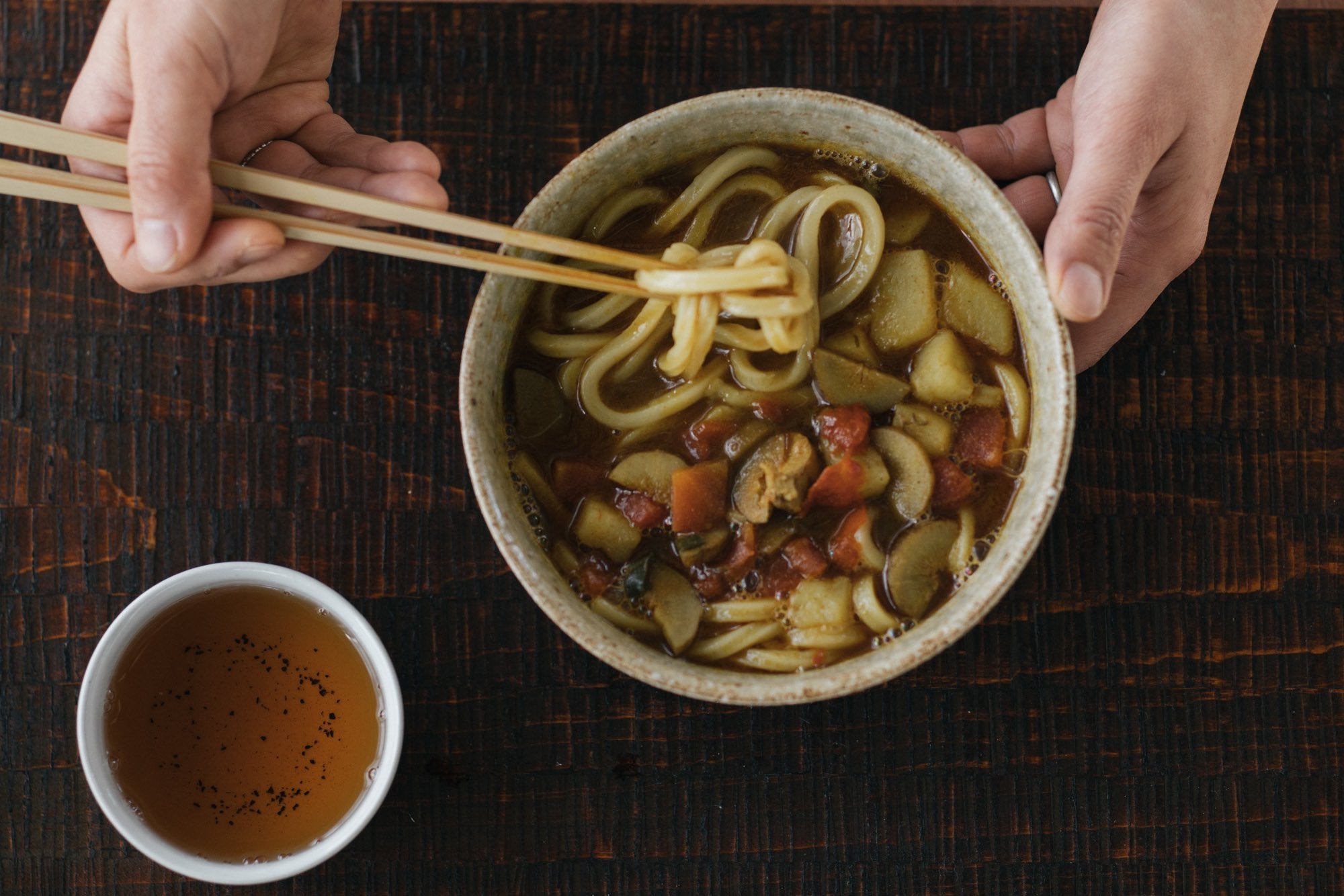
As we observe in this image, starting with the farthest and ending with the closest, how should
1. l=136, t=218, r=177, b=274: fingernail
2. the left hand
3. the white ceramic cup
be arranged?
1. the white ceramic cup
2. the left hand
3. l=136, t=218, r=177, b=274: fingernail

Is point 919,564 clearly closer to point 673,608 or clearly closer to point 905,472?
point 905,472

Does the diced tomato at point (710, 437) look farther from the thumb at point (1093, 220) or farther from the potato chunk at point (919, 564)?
the thumb at point (1093, 220)

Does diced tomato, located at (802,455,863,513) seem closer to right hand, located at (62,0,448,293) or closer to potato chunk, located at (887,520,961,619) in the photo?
potato chunk, located at (887,520,961,619)

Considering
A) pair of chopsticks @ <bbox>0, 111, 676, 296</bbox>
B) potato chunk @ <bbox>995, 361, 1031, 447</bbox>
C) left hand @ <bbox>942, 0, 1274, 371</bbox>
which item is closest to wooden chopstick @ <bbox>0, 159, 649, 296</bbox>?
pair of chopsticks @ <bbox>0, 111, 676, 296</bbox>

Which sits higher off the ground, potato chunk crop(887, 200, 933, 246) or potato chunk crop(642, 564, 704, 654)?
potato chunk crop(887, 200, 933, 246)

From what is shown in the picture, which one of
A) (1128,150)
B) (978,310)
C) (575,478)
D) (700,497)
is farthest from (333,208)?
(1128,150)

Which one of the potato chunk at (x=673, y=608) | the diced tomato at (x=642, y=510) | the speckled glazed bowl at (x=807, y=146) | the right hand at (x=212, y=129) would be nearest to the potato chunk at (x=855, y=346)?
the speckled glazed bowl at (x=807, y=146)

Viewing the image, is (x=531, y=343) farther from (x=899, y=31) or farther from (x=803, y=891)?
(x=803, y=891)
